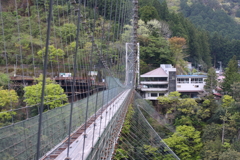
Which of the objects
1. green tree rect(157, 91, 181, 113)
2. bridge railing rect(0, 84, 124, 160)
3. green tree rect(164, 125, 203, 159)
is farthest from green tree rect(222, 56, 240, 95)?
bridge railing rect(0, 84, 124, 160)

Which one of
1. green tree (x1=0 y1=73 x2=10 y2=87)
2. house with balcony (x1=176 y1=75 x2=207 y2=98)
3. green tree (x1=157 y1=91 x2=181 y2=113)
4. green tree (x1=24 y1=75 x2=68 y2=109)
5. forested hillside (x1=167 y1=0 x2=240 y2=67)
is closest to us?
green tree (x1=24 y1=75 x2=68 y2=109)

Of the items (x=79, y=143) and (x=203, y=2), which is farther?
(x=203, y=2)

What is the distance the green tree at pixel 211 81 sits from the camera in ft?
67.5

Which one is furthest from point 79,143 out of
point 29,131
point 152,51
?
point 152,51

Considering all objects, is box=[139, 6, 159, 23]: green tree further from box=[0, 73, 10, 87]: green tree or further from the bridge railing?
the bridge railing

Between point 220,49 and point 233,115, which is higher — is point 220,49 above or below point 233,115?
above

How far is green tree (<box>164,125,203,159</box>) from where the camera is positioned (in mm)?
14414

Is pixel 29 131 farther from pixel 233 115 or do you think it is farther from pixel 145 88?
pixel 145 88

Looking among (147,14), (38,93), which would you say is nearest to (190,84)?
(147,14)

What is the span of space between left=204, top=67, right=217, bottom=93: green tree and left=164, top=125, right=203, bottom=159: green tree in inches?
229

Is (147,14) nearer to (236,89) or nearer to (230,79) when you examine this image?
(230,79)

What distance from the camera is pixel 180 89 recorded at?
2120 cm

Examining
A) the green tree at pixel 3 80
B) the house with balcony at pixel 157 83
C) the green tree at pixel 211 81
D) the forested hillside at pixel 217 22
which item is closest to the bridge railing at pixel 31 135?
the green tree at pixel 3 80

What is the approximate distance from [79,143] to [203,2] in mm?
64985
